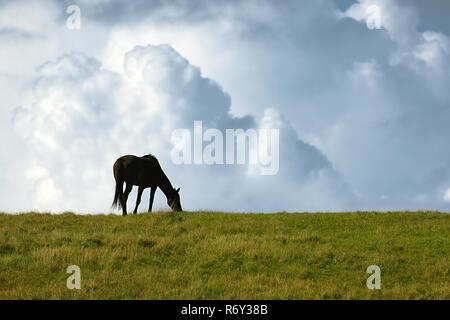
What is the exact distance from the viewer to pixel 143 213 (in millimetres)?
30188

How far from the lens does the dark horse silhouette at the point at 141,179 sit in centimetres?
3184

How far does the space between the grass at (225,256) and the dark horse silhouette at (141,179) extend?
2.81 m

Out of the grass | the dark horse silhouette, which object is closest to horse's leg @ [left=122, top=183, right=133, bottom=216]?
the dark horse silhouette

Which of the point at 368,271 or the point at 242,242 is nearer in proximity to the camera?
the point at 368,271

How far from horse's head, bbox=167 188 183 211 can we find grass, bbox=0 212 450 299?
4099 millimetres

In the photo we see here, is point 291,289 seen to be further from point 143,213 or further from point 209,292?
point 143,213

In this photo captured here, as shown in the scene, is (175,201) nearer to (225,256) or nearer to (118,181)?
(118,181)

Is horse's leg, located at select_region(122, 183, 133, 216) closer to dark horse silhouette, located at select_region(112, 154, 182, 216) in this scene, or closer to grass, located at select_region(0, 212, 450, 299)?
dark horse silhouette, located at select_region(112, 154, 182, 216)

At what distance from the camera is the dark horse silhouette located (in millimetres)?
31842

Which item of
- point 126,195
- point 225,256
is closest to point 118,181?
point 126,195
